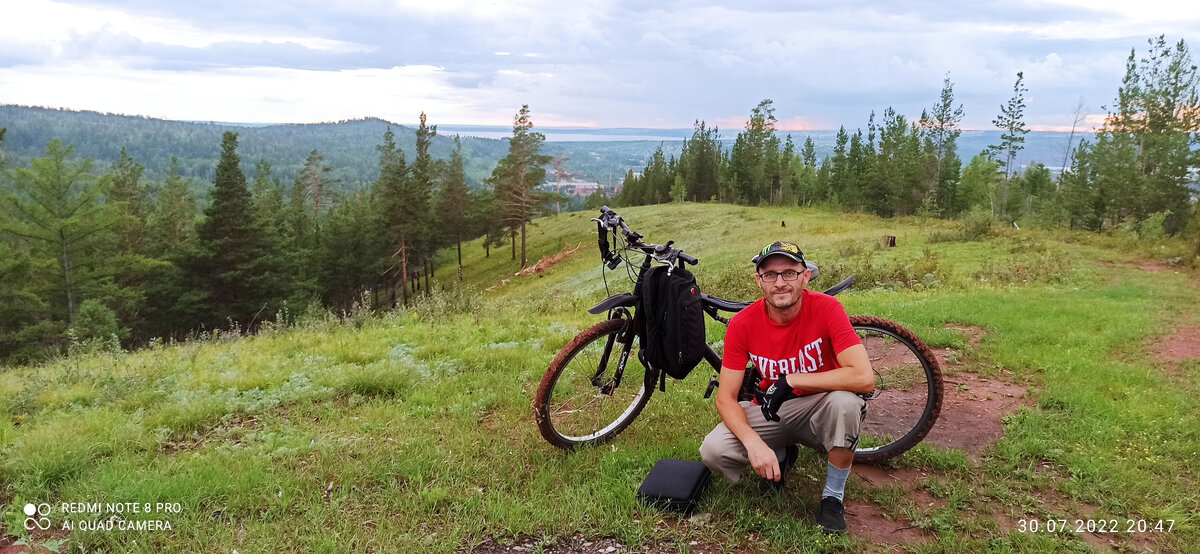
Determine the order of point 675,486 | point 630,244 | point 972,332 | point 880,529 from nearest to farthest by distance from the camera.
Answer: point 880,529, point 675,486, point 630,244, point 972,332

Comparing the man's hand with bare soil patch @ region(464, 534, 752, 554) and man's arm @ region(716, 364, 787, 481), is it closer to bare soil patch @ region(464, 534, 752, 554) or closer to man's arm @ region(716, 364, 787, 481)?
man's arm @ region(716, 364, 787, 481)

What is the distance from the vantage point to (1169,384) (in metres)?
5.89

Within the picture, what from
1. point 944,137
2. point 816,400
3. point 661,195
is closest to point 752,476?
point 816,400

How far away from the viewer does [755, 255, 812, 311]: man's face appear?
351cm

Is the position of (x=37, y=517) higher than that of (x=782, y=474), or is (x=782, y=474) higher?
(x=782, y=474)

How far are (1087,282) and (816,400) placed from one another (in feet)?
40.3

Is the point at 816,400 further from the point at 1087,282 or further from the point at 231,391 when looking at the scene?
the point at 1087,282

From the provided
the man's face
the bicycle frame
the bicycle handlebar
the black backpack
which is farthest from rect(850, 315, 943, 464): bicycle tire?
the bicycle handlebar

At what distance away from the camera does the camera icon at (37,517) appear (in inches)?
139

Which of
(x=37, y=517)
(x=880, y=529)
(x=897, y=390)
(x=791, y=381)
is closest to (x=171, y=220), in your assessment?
(x=37, y=517)

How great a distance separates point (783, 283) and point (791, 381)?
0.59 metres

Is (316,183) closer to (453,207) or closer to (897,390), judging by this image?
(453,207)

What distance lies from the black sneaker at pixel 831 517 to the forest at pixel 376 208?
59.3ft

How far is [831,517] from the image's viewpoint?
11.6 feet
